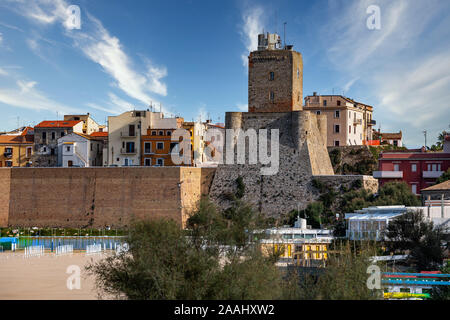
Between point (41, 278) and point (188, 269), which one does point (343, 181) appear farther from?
point (188, 269)

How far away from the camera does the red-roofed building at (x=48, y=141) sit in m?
41.5

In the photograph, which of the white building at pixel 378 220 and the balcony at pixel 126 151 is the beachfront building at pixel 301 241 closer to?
the white building at pixel 378 220

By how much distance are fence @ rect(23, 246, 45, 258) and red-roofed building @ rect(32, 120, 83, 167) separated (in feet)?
37.5

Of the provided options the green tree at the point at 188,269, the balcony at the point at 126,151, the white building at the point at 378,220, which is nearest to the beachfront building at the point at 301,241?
the white building at the point at 378,220

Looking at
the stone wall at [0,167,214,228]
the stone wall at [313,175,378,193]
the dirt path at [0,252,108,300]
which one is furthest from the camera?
the stone wall at [0,167,214,228]

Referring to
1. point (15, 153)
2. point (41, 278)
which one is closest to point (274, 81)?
point (41, 278)

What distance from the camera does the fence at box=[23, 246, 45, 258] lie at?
29188 mm

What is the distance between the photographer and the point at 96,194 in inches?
1359

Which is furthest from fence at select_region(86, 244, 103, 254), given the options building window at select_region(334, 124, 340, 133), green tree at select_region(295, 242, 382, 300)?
building window at select_region(334, 124, 340, 133)

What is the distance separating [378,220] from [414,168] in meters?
12.3

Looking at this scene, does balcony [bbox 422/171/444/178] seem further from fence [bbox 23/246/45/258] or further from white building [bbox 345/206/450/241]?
fence [bbox 23/246/45/258]

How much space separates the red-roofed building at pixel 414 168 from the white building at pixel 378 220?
929 centimetres

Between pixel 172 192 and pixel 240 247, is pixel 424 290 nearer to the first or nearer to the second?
pixel 240 247
